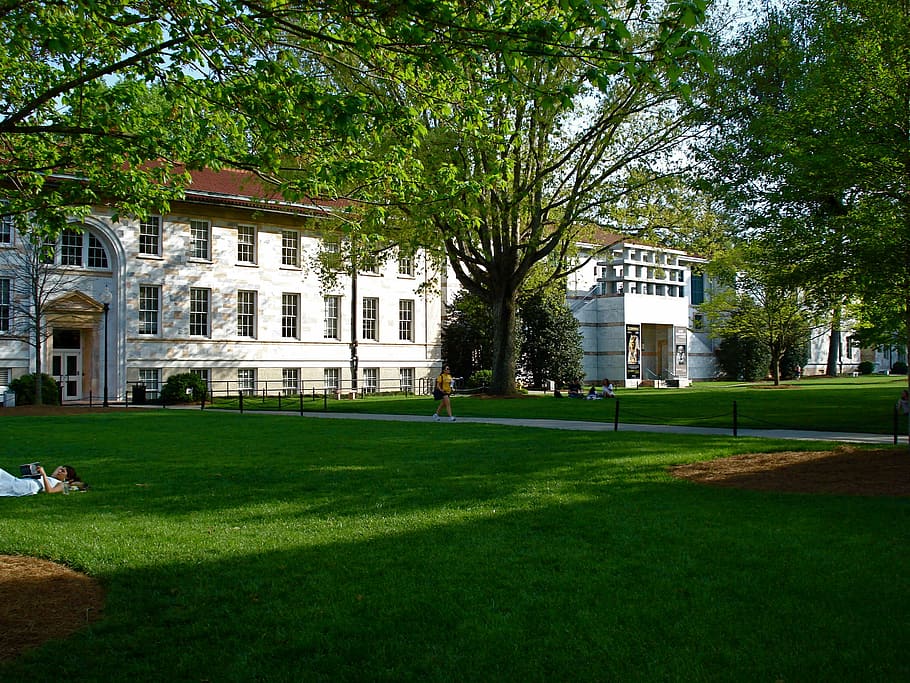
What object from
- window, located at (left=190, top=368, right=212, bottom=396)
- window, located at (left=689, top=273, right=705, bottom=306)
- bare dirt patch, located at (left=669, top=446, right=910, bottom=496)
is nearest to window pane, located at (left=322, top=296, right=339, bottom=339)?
window, located at (left=190, top=368, right=212, bottom=396)

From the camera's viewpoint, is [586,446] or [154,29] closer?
[154,29]

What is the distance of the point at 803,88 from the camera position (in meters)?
17.1

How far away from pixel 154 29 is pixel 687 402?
26895 millimetres

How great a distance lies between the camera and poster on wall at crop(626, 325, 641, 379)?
61188mm

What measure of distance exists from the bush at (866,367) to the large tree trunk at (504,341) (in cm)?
6216

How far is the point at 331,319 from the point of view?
48.8m

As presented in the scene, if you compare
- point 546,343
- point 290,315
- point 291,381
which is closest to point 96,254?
point 290,315

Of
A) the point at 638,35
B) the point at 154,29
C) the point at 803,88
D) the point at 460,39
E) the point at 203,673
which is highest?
the point at 638,35

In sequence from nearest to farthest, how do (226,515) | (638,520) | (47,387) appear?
(638,520) < (226,515) < (47,387)

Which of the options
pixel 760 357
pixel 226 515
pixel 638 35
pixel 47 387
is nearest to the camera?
pixel 226 515

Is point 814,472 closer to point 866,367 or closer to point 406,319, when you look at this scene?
point 406,319

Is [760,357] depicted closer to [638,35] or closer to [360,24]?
[638,35]

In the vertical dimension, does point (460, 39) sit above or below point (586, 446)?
above

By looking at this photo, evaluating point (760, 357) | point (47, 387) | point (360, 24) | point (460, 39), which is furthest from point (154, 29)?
point (760, 357)
